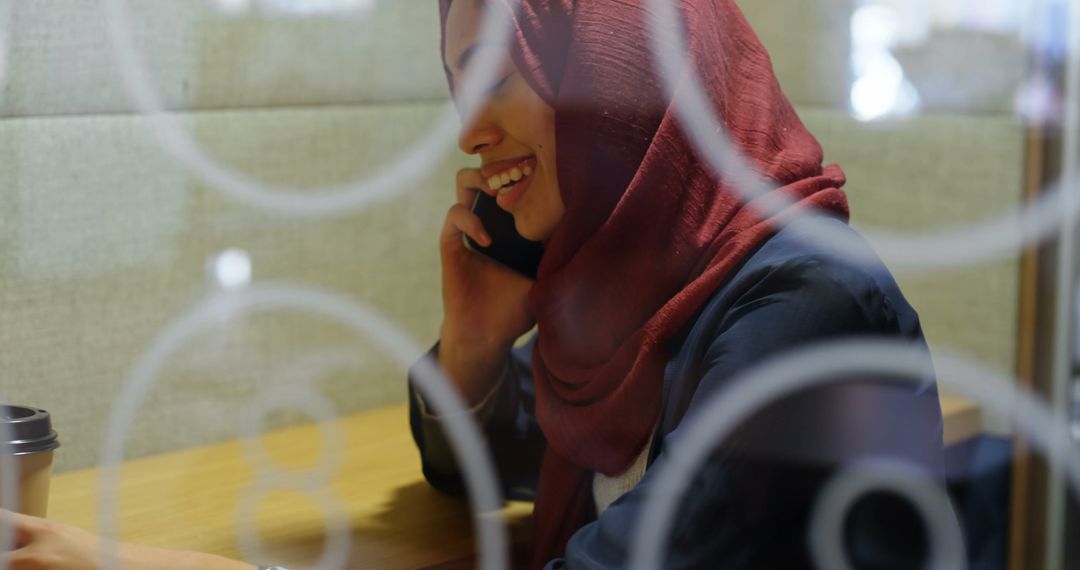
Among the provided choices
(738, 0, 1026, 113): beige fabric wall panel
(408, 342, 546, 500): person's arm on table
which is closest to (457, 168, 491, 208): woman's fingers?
(408, 342, 546, 500): person's arm on table

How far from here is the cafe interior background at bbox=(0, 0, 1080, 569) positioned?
2.75 ft

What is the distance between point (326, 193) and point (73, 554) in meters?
0.30

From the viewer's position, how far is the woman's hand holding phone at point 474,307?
37.5 inches

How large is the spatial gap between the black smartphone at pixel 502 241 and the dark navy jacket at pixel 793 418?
160 mm

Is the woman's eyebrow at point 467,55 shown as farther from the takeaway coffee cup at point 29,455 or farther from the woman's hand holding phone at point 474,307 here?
the takeaway coffee cup at point 29,455

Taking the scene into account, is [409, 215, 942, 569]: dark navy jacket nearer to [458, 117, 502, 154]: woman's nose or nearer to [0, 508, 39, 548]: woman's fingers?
[458, 117, 502, 154]: woman's nose

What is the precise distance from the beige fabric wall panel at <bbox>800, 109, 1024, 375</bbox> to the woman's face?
182mm

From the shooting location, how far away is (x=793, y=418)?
0.82 meters

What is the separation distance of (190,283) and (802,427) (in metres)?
0.43

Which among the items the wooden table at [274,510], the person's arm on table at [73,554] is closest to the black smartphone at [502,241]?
the wooden table at [274,510]

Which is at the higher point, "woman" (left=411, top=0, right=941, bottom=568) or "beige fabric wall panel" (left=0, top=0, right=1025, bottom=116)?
"beige fabric wall panel" (left=0, top=0, right=1025, bottom=116)

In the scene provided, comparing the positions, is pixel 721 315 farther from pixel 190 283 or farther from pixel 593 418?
pixel 190 283

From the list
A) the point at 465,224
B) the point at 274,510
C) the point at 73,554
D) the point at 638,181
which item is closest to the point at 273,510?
the point at 274,510

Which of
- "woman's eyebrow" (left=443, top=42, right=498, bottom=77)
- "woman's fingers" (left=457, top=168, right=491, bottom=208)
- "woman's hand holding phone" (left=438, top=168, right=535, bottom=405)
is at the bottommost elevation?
"woman's hand holding phone" (left=438, top=168, right=535, bottom=405)
